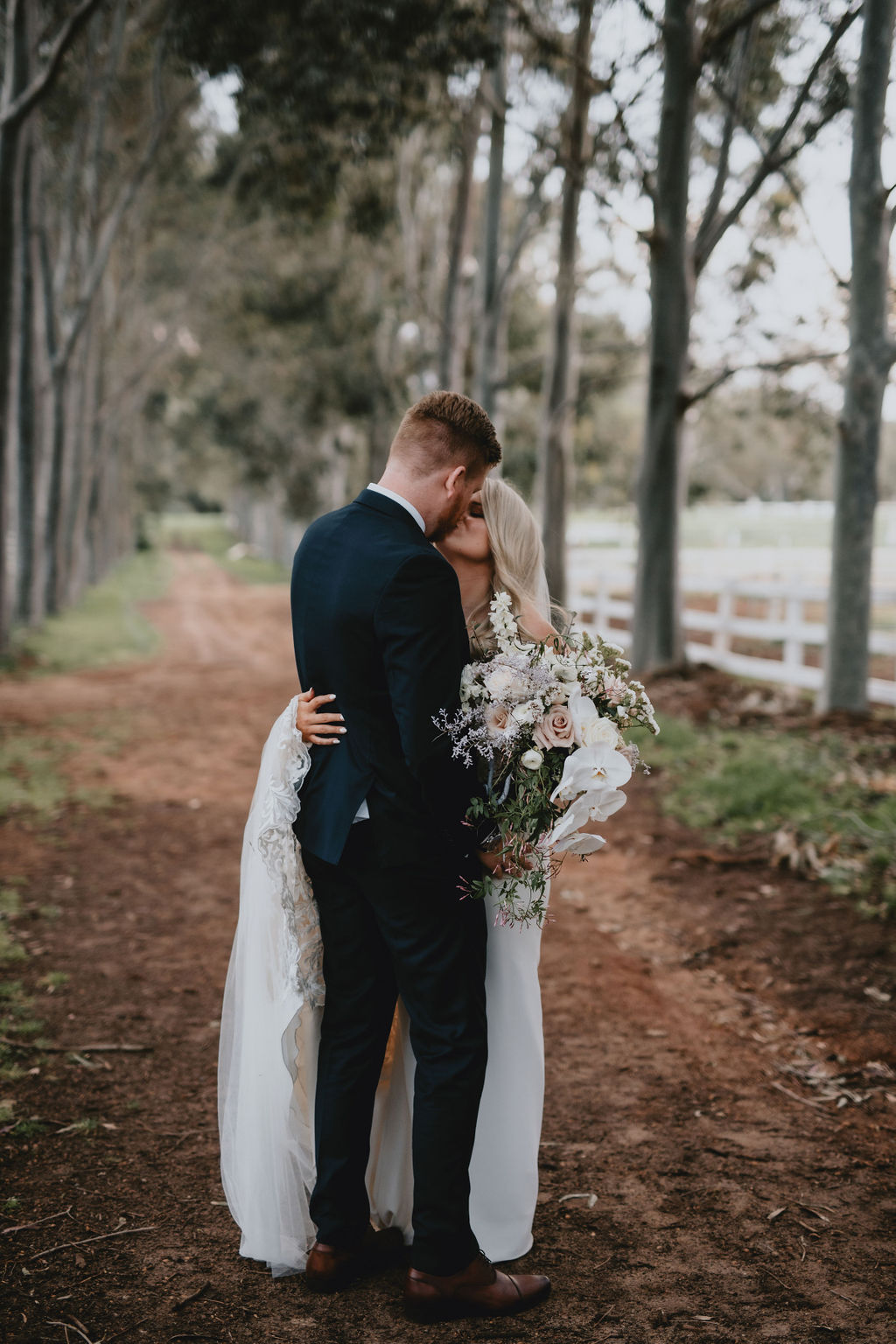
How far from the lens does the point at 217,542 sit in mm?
67688

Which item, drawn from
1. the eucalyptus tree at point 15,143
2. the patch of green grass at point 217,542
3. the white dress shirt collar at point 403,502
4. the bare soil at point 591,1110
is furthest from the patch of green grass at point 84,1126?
the patch of green grass at point 217,542

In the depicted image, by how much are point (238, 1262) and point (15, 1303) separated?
610 mm

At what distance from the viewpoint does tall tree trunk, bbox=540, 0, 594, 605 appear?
48.0 feet

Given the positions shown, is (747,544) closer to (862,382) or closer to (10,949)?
(862,382)

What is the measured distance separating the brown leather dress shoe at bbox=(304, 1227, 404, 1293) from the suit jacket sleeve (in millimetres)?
1406

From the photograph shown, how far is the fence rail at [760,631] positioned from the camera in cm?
1221

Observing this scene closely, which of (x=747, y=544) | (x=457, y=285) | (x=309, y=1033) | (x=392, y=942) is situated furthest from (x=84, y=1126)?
(x=747, y=544)

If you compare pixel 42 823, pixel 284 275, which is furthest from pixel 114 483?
pixel 42 823

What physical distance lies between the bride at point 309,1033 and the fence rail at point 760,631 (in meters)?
7.20

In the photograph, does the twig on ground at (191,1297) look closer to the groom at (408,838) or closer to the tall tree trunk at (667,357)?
the groom at (408,838)

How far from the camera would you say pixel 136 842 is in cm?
737

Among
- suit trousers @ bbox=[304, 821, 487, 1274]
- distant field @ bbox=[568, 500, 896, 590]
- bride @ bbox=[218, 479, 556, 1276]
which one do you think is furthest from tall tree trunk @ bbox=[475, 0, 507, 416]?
suit trousers @ bbox=[304, 821, 487, 1274]

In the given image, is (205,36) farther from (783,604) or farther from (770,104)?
(783,604)

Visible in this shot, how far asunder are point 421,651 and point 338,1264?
1770 millimetres
